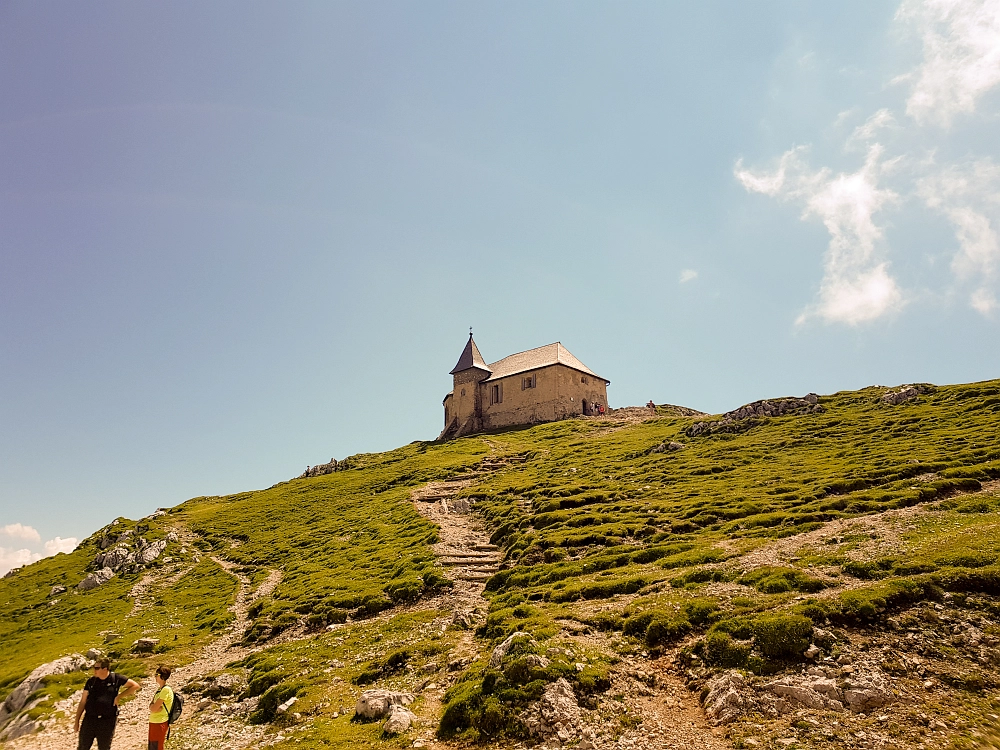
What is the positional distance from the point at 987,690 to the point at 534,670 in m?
11.3

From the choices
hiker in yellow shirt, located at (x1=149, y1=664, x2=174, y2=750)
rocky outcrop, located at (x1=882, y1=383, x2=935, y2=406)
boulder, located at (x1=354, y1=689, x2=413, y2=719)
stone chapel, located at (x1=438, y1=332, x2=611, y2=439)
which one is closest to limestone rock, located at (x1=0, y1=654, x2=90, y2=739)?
hiker in yellow shirt, located at (x1=149, y1=664, x2=174, y2=750)

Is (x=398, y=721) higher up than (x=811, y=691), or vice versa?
(x=811, y=691)

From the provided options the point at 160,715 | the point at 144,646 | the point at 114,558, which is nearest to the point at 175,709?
the point at 160,715

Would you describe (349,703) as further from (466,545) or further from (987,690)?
(466,545)

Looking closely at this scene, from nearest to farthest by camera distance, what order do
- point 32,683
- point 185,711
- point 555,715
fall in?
1. point 555,715
2. point 185,711
3. point 32,683

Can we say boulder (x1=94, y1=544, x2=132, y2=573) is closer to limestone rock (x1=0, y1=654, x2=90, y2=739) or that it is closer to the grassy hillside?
the grassy hillside

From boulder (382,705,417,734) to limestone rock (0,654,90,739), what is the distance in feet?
74.7

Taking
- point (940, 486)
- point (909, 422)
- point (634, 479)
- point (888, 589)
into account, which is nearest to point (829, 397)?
point (909, 422)

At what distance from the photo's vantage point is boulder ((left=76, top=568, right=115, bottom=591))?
170ft

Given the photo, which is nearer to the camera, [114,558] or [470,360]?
[114,558]

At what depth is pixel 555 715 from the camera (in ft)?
49.3

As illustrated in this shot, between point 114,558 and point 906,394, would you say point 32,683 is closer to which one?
point 114,558

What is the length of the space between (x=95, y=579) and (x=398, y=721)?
51.5m

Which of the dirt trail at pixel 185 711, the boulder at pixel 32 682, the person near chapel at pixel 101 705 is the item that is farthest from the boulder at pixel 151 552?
the person near chapel at pixel 101 705
